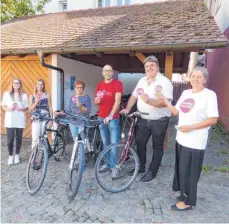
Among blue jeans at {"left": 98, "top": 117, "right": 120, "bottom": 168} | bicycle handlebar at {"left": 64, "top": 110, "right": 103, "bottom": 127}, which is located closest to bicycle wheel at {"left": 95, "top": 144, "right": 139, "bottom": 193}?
blue jeans at {"left": 98, "top": 117, "right": 120, "bottom": 168}

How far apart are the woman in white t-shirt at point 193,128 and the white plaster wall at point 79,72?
4021 millimetres

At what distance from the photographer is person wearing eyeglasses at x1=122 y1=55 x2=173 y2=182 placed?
10.4 ft

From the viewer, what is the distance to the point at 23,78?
6309 mm

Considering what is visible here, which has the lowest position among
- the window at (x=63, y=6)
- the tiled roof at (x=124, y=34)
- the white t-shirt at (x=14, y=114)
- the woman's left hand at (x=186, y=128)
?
the white t-shirt at (x=14, y=114)

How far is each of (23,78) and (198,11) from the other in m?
5.48

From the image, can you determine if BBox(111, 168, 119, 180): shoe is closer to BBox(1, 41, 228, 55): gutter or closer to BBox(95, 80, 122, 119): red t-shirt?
BBox(95, 80, 122, 119): red t-shirt

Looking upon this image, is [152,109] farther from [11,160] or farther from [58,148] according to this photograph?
[11,160]

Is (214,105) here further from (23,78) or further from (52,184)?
(23,78)

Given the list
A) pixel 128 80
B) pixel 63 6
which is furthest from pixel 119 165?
pixel 63 6

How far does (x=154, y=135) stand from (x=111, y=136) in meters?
0.70

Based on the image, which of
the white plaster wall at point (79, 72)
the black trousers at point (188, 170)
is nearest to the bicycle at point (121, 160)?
the black trousers at point (188, 170)

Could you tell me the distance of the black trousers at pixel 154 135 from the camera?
334cm

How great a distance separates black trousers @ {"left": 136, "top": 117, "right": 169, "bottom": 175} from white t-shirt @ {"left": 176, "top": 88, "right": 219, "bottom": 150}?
0.68 meters

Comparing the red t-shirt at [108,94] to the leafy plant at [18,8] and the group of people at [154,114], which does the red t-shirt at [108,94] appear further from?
the leafy plant at [18,8]
